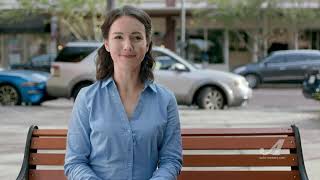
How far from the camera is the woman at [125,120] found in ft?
11.7

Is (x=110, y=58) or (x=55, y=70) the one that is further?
(x=55, y=70)

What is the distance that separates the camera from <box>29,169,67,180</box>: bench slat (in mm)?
4492

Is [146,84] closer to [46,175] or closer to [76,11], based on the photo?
[46,175]

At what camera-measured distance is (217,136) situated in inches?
178

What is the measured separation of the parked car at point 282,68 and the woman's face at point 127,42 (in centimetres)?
2318

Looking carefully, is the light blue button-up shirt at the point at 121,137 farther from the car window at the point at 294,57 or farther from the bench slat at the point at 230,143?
the car window at the point at 294,57

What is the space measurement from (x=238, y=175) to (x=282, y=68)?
22690mm

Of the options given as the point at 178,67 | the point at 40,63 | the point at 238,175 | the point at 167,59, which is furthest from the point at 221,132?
the point at 40,63

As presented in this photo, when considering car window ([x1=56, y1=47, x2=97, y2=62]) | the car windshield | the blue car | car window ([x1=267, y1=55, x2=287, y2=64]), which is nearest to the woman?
the car windshield

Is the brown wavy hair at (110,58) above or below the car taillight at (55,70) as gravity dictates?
above

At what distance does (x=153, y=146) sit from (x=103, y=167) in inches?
12.0

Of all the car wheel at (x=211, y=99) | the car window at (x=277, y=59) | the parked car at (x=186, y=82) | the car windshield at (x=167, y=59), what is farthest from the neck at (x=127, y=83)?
the car window at (x=277, y=59)

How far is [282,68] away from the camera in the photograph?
1049 inches

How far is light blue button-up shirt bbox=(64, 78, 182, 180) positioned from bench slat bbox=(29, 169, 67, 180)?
0.85 meters
